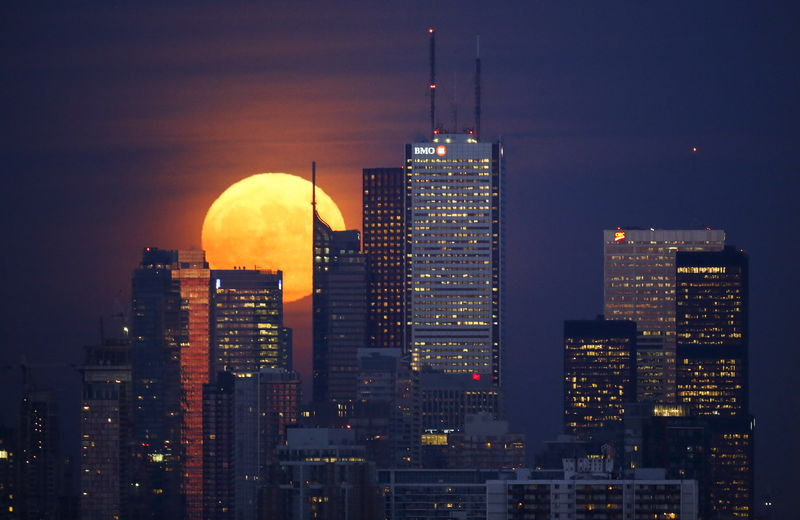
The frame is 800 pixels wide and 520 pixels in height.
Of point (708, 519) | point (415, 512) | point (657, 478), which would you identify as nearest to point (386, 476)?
point (415, 512)

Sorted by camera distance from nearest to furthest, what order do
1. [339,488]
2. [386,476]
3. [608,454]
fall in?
1. [608,454]
2. [339,488]
3. [386,476]

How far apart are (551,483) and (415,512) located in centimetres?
4425

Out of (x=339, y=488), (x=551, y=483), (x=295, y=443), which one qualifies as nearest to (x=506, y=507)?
(x=551, y=483)

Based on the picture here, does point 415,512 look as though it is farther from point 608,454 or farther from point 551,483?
point 551,483

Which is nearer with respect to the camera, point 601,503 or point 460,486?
point 601,503

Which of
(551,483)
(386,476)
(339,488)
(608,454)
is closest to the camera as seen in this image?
(551,483)

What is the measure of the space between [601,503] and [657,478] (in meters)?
8.93

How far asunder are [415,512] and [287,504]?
10370mm

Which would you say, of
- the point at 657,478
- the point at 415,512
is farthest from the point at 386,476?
the point at 657,478

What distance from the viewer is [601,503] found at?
145000 mm

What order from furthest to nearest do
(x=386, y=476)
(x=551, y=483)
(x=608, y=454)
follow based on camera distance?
(x=386, y=476) → (x=608, y=454) → (x=551, y=483)

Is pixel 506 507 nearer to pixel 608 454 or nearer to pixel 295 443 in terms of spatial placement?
pixel 608 454

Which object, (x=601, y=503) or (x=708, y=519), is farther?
(x=708, y=519)

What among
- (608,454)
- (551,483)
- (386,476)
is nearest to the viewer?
(551,483)
